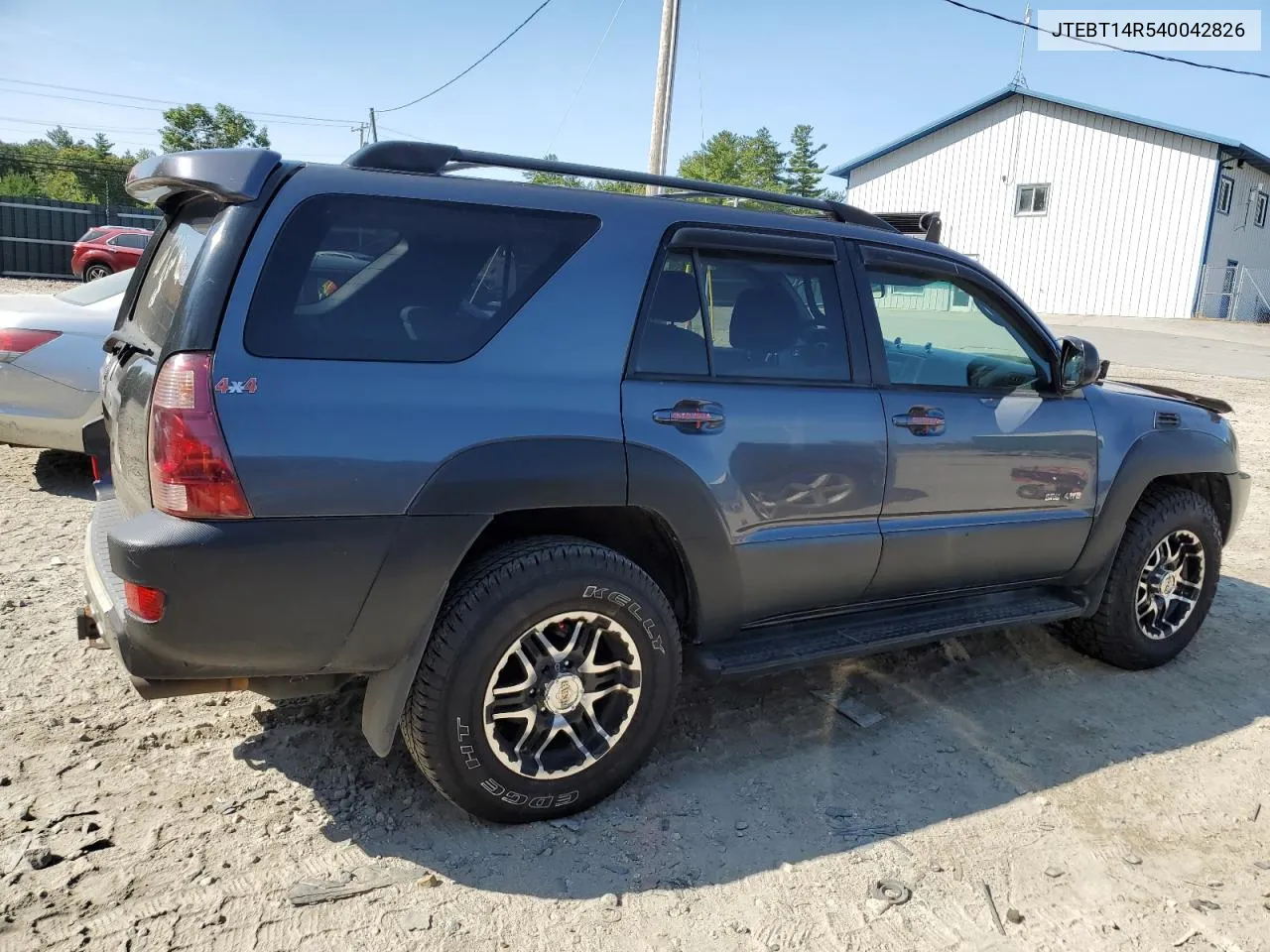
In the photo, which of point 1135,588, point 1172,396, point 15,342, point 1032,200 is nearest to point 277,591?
point 1135,588

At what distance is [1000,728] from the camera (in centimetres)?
365

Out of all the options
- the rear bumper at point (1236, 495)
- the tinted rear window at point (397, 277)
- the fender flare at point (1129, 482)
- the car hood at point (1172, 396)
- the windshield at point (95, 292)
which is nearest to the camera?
the tinted rear window at point (397, 277)

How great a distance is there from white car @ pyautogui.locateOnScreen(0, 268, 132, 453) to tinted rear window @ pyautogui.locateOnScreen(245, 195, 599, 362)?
3.93m

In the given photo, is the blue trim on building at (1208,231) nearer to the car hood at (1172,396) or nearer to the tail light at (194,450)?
the car hood at (1172,396)

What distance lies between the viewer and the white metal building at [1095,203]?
27.0m

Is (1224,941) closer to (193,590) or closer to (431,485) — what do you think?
(431,485)

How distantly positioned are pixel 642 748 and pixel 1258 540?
5.56 metres

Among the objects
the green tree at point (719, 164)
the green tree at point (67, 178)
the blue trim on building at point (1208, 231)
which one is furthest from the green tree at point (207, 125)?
the blue trim on building at point (1208, 231)

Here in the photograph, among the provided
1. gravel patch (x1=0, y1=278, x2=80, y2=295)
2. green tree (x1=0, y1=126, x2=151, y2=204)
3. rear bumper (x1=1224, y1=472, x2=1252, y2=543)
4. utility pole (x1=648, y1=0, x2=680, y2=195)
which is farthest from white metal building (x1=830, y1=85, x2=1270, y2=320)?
green tree (x1=0, y1=126, x2=151, y2=204)

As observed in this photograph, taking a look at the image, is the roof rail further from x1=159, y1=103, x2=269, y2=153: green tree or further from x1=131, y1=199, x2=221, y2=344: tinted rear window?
x1=159, y1=103, x2=269, y2=153: green tree

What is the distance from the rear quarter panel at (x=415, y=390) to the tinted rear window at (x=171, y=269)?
34 centimetres

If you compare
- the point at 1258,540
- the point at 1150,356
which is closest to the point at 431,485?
the point at 1258,540

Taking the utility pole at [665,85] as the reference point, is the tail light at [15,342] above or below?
below

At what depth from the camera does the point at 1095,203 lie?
28312mm
